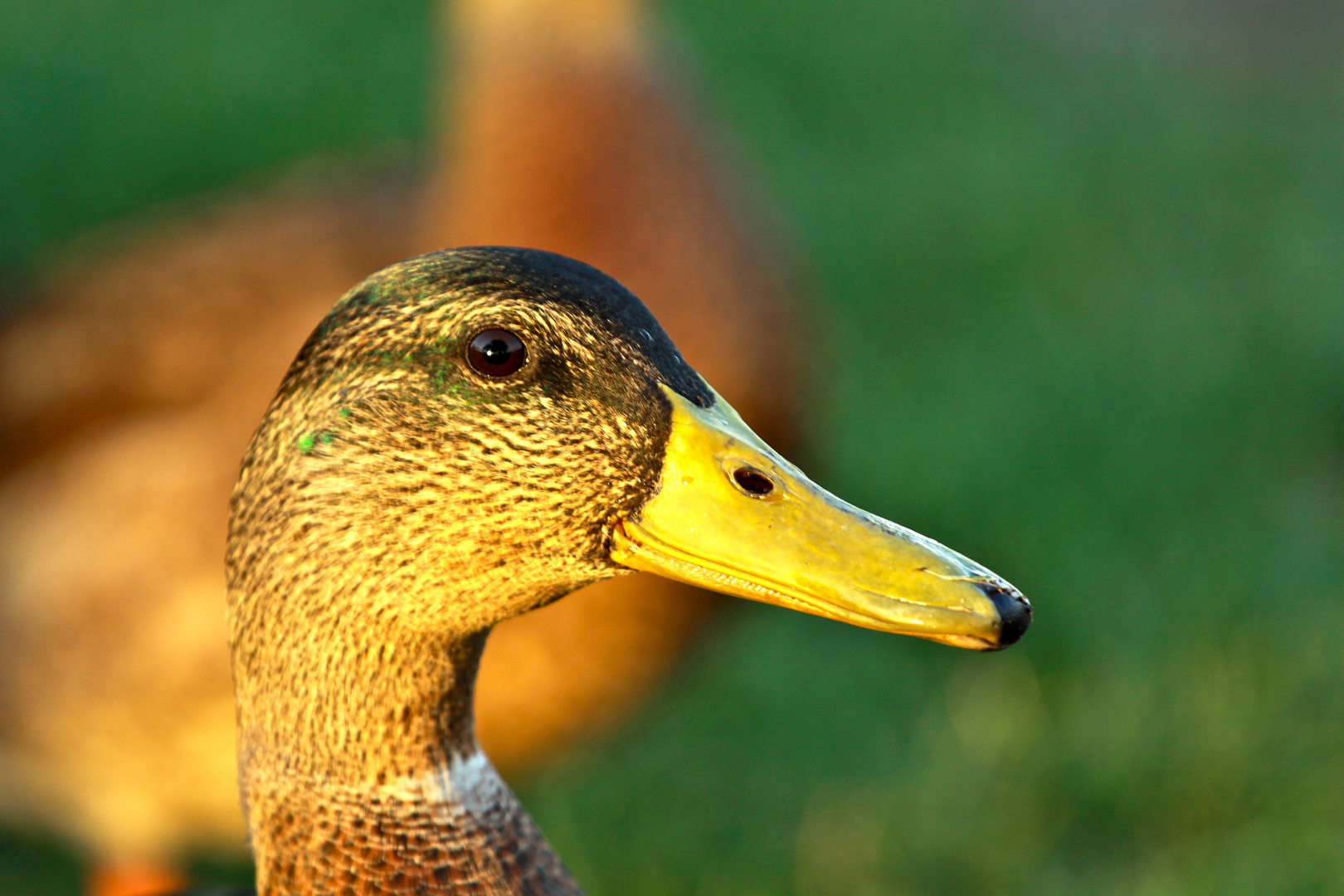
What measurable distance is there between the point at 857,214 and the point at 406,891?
3675mm

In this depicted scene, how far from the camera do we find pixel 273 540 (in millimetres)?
1250

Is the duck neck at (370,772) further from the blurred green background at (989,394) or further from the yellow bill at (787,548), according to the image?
the blurred green background at (989,394)

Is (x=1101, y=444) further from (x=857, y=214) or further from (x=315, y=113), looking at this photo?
(x=315, y=113)

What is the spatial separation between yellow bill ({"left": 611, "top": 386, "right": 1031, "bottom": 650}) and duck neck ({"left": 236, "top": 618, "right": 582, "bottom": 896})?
25 centimetres

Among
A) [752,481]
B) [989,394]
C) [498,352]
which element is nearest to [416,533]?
[498,352]

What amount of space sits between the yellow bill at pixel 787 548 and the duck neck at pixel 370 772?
245 mm

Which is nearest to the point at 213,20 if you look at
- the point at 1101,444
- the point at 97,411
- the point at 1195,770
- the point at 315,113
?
the point at 315,113

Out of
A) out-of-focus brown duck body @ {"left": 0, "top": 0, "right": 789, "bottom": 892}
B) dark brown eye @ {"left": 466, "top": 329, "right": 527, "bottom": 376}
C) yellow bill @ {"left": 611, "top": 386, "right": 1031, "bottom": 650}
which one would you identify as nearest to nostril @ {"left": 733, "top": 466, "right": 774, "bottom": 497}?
yellow bill @ {"left": 611, "top": 386, "right": 1031, "bottom": 650}

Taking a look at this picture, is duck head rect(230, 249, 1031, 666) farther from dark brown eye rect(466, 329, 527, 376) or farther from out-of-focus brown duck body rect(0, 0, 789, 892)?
out-of-focus brown duck body rect(0, 0, 789, 892)

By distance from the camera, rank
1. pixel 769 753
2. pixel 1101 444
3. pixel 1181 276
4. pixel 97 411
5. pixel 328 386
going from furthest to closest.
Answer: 1. pixel 1181 276
2. pixel 1101 444
3. pixel 769 753
4. pixel 97 411
5. pixel 328 386

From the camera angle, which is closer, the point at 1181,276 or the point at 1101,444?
the point at 1101,444

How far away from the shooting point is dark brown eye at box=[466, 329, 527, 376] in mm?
1176

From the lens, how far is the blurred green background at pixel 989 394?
8.36 feet

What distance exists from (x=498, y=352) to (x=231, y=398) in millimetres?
1291
